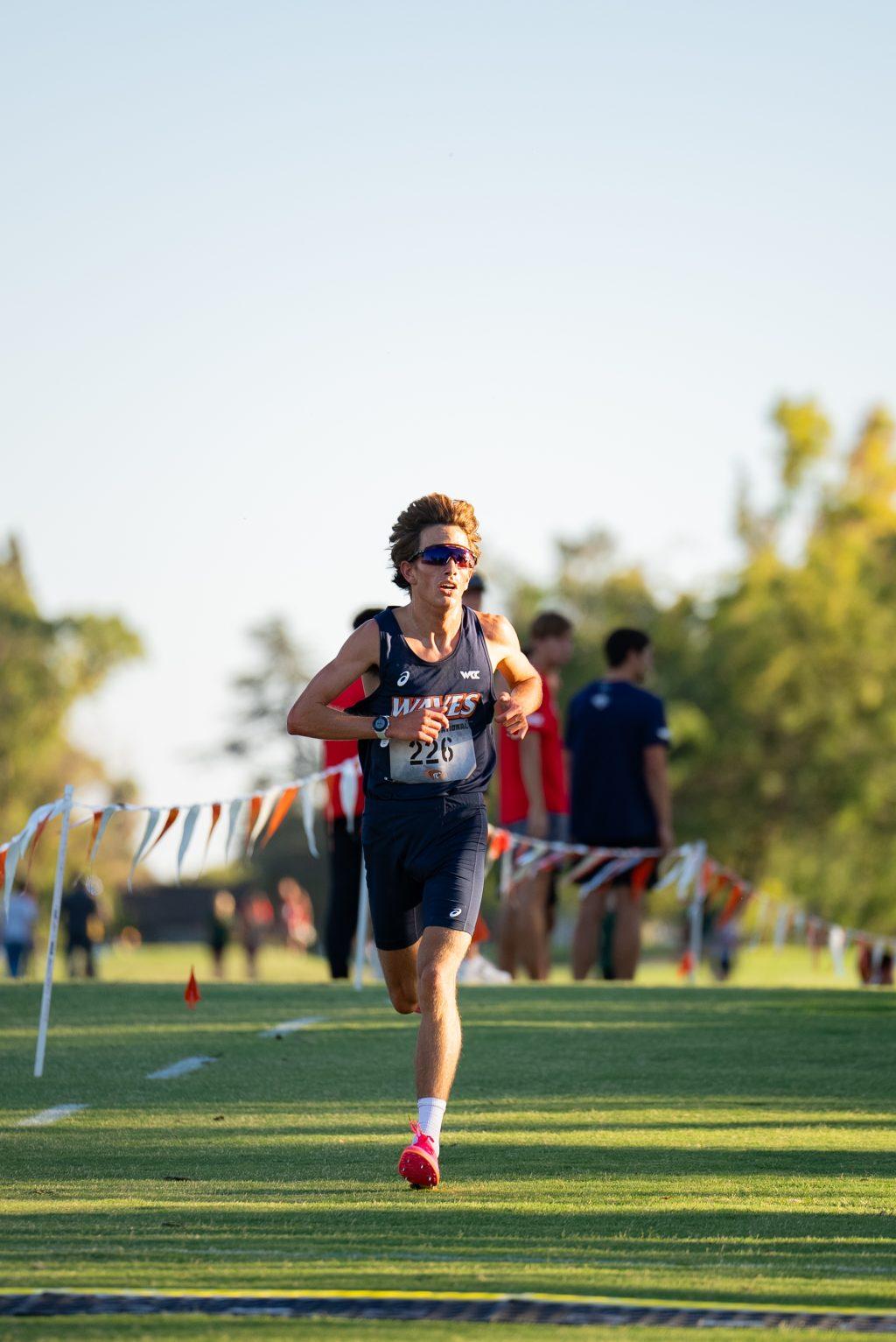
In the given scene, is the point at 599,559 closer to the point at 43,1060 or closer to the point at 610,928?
the point at 610,928

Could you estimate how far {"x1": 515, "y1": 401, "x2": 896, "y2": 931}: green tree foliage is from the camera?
52625mm

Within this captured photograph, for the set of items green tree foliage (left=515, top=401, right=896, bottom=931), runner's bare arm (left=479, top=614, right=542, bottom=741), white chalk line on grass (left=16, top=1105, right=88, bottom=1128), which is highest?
green tree foliage (left=515, top=401, right=896, bottom=931)

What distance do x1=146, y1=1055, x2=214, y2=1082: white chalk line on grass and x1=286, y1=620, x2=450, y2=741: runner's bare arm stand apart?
2282 mm

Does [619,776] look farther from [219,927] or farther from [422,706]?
[219,927]

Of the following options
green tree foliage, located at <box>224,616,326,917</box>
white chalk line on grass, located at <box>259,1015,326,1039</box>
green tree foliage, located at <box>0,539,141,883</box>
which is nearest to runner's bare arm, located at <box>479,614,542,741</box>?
white chalk line on grass, located at <box>259,1015,326,1039</box>

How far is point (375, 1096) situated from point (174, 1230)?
277 cm

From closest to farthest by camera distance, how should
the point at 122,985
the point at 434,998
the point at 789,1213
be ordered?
the point at 789,1213, the point at 434,998, the point at 122,985

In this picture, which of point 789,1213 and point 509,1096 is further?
point 509,1096

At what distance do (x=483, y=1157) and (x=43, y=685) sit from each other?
81.3 meters

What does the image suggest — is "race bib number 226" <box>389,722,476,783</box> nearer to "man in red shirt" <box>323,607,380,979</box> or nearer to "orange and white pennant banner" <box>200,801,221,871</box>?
"orange and white pennant banner" <box>200,801,221,871</box>

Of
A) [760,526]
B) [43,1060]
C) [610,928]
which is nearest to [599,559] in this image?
[760,526]

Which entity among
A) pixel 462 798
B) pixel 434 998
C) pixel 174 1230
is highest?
pixel 462 798

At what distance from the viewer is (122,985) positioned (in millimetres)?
12602

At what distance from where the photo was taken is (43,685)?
86.2 metres
